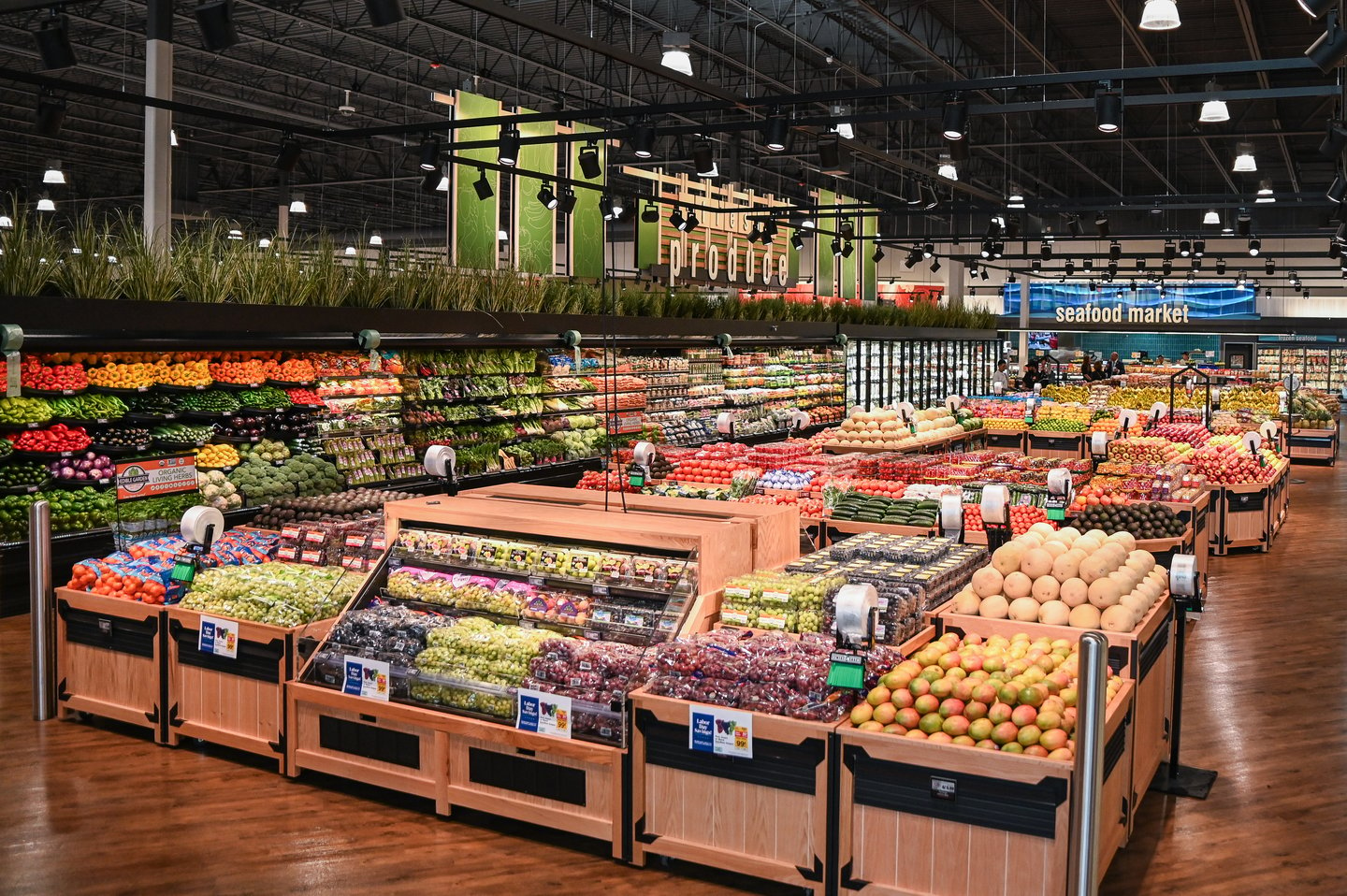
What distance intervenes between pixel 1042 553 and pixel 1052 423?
10.8 metres

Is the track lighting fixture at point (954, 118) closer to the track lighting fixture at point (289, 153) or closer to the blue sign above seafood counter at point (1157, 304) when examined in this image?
the track lighting fixture at point (289, 153)

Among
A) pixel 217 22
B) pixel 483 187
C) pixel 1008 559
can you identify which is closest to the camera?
pixel 1008 559

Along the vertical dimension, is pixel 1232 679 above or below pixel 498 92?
below

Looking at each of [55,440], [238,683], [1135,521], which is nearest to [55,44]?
[55,440]

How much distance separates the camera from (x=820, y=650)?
171 inches

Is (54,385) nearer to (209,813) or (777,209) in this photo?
(209,813)

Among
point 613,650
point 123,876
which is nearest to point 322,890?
point 123,876

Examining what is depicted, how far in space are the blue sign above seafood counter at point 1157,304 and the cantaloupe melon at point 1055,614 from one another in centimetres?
2874

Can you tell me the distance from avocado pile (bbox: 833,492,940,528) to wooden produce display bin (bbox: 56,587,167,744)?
4246 mm

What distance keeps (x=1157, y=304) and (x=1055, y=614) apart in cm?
3174

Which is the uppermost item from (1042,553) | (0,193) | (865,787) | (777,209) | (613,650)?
(0,193)

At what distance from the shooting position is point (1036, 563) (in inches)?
200

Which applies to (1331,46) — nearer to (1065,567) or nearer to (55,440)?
(1065,567)

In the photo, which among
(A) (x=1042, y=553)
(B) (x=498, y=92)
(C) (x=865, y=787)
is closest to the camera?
(C) (x=865, y=787)
